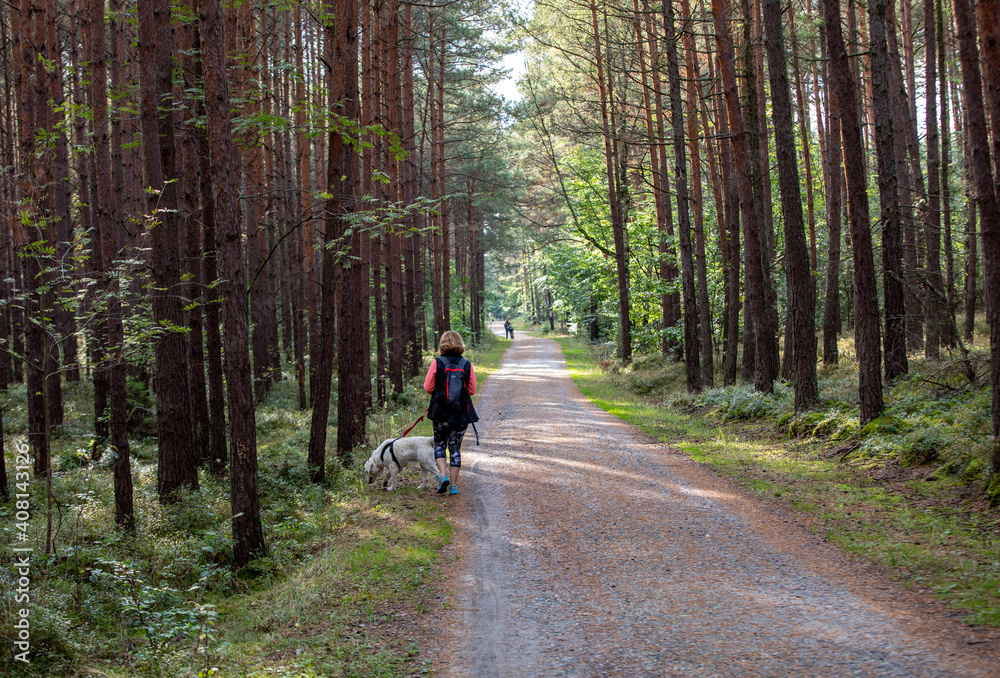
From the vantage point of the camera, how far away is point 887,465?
8.37 m

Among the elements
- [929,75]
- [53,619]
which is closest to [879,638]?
[53,619]

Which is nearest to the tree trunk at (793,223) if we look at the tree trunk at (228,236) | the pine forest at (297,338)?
the pine forest at (297,338)

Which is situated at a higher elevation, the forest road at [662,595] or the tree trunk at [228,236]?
the tree trunk at [228,236]

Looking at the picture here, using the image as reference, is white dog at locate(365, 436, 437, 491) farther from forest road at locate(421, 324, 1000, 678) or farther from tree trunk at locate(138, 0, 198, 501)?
tree trunk at locate(138, 0, 198, 501)

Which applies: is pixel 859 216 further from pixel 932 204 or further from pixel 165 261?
pixel 932 204

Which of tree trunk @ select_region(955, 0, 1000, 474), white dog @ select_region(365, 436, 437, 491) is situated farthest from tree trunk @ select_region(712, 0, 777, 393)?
→ white dog @ select_region(365, 436, 437, 491)

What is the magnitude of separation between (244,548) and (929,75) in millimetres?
20999

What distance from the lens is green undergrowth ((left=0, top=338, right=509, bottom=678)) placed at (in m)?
4.39

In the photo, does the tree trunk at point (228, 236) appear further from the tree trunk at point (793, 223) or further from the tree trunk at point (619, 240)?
the tree trunk at point (619, 240)

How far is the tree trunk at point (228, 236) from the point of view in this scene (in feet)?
21.0

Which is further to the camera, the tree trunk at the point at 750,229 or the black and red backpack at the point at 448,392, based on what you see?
the tree trunk at the point at 750,229

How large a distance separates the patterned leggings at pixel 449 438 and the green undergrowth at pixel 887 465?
12.2 feet

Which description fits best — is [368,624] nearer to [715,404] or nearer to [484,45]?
[715,404]

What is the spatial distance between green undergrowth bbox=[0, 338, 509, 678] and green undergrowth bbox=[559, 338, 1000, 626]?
4.05m
